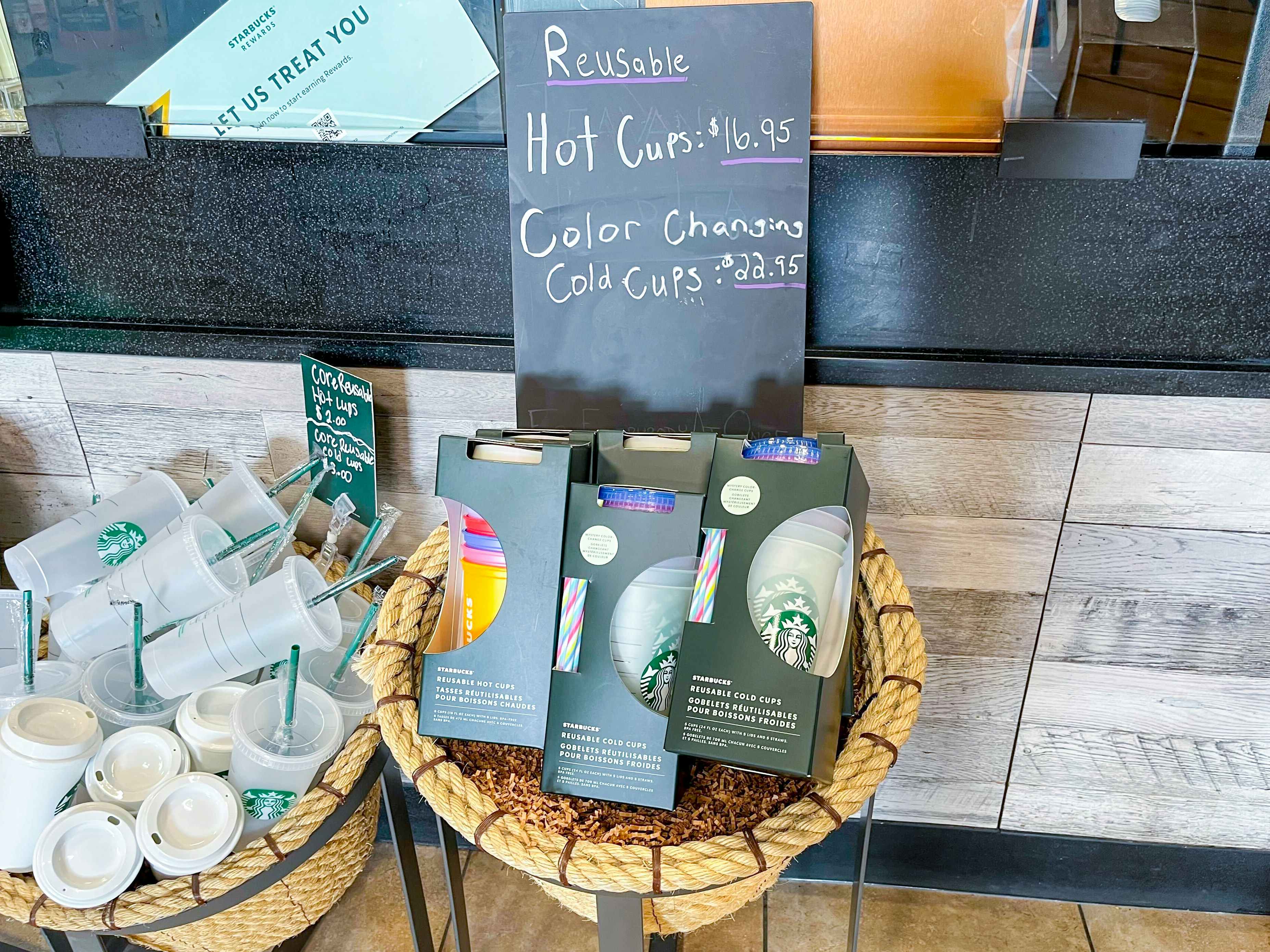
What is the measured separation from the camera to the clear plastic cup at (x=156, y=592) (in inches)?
46.9

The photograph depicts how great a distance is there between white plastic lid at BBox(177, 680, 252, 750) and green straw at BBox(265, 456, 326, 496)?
12.2 inches

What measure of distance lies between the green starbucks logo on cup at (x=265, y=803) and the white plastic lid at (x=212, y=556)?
0.87 ft

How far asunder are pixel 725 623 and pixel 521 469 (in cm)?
26

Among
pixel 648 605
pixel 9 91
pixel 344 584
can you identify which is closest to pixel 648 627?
pixel 648 605

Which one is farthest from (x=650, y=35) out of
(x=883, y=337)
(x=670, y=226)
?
(x=883, y=337)

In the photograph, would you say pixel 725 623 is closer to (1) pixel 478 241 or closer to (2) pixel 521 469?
(2) pixel 521 469

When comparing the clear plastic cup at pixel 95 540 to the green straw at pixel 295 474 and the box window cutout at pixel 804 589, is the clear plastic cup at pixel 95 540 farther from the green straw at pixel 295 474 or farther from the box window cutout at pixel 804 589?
the box window cutout at pixel 804 589

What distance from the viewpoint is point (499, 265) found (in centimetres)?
128

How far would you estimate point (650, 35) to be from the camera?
1.11 m

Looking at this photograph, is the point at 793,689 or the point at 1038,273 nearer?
the point at 793,689

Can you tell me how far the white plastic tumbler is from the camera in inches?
52.6

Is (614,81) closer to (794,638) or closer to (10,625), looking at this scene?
(794,638)

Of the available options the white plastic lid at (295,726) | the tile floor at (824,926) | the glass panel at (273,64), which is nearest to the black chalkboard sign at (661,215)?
the glass panel at (273,64)

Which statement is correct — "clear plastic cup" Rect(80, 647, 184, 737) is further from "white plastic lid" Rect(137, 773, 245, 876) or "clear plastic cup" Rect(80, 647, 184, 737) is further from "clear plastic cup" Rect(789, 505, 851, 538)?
"clear plastic cup" Rect(789, 505, 851, 538)
